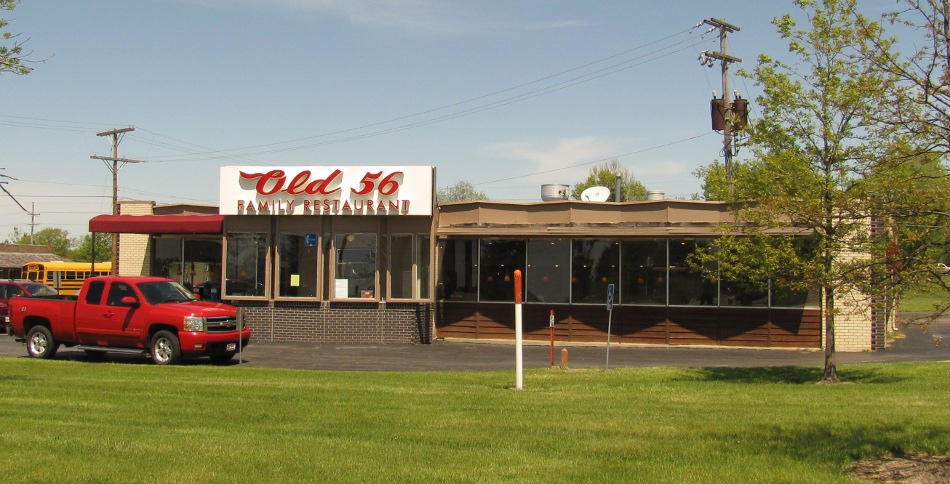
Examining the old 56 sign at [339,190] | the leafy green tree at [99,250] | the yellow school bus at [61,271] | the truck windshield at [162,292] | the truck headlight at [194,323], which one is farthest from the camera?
the leafy green tree at [99,250]

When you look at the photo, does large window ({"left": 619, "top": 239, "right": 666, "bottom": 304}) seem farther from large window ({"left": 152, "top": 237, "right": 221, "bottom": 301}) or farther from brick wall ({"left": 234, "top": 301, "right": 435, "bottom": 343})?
large window ({"left": 152, "top": 237, "right": 221, "bottom": 301})

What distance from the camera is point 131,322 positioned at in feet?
66.9

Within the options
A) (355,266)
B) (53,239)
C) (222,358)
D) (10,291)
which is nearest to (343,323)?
(355,266)

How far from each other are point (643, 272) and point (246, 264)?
12.0 m

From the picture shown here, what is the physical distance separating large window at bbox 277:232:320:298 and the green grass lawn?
1027cm

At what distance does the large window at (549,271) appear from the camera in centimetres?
2772

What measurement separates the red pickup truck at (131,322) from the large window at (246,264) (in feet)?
20.0

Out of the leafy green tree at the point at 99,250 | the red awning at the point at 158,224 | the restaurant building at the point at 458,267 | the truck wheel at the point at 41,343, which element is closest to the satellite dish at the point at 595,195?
the restaurant building at the point at 458,267

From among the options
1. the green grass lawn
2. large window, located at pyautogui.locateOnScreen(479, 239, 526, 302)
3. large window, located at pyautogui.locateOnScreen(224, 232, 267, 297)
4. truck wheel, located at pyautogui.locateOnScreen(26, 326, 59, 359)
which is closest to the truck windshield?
truck wheel, located at pyautogui.locateOnScreen(26, 326, 59, 359)

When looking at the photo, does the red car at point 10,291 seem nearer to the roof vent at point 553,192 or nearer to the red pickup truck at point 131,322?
the red pickup truck at point 131,322

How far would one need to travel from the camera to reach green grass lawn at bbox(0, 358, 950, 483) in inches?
308

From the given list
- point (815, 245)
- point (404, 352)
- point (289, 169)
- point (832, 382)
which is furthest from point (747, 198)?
point (289, 169)

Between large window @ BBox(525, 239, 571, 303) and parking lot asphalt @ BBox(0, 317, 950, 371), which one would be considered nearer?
parking lot asphalt @ BBox(0, 317, 950, 371)

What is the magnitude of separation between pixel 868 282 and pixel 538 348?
18.2m
